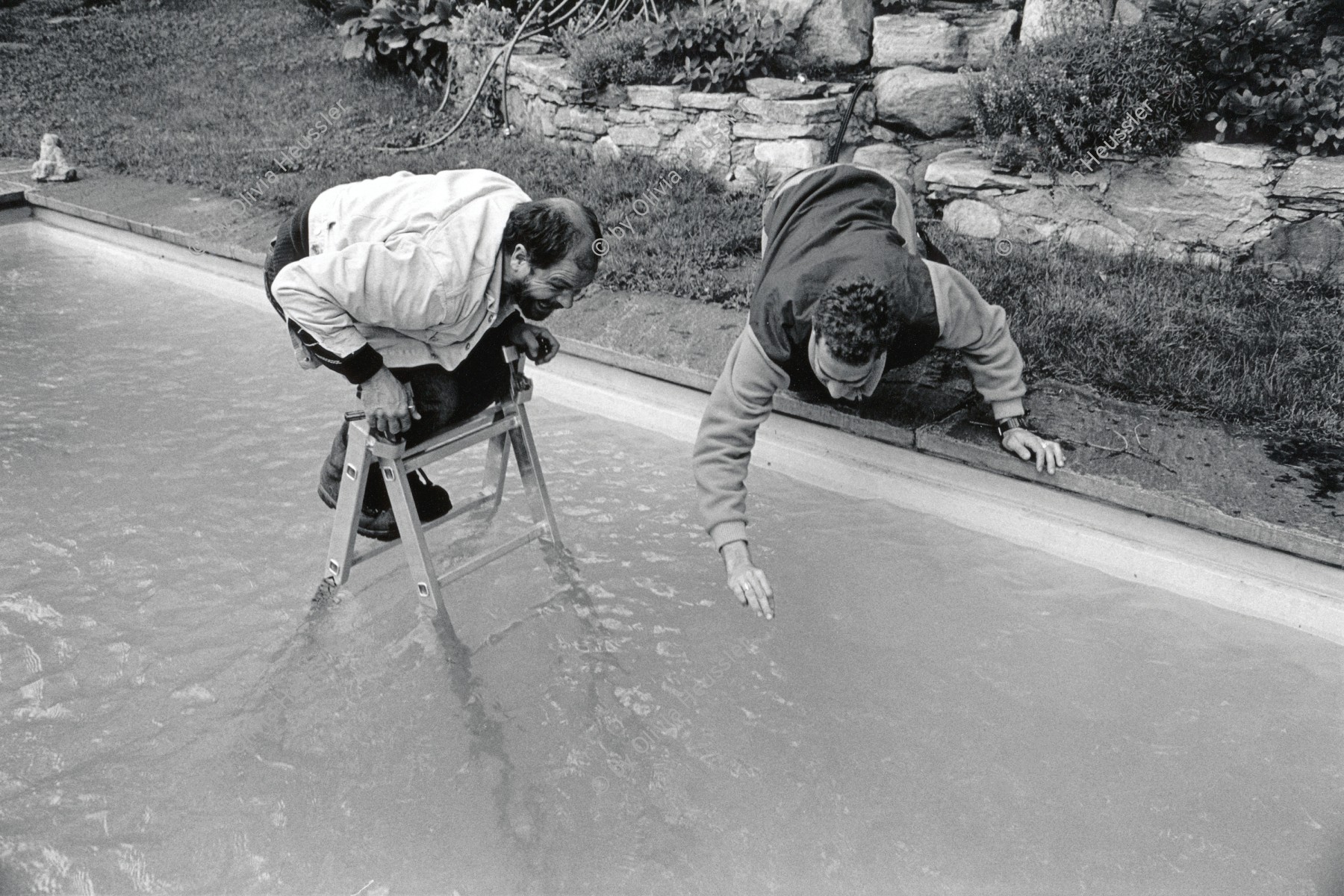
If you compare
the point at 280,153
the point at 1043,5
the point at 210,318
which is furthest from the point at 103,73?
the point at 1043,5

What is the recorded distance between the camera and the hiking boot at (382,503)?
10.2 ft

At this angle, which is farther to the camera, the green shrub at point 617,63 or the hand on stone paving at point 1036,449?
the green shrub at point 617,63

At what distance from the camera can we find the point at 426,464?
3.10 meters

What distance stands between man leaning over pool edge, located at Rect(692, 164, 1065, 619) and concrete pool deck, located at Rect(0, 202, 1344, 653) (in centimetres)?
21

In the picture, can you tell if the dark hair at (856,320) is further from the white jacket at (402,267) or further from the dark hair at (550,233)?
the white jacket at (402,267)

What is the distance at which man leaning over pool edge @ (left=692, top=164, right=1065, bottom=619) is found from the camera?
2.67 m

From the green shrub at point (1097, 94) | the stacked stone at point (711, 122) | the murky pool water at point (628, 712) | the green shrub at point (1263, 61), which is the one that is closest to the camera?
the murky pool water at point (628, 712)

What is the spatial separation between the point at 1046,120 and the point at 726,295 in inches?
70.0

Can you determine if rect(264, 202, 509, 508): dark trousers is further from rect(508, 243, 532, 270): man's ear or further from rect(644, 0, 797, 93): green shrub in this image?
rect(644, 0, 797, 93): green shrub

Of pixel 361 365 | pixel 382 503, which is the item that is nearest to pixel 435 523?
pixel 382 503

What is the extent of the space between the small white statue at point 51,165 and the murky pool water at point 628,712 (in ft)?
12.8

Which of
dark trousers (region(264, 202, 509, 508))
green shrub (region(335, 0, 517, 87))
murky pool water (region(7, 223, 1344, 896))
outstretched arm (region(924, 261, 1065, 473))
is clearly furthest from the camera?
green shrub (region(335, 0, 517, 87))

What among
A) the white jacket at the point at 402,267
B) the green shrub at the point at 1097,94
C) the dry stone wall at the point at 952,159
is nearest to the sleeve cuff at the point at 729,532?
the white jacket at the point at 402,267

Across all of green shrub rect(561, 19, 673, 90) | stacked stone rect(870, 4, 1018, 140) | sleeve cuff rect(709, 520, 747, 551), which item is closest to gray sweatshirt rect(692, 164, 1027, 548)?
sleeve cuff rect(709, 520, 747, 551)
